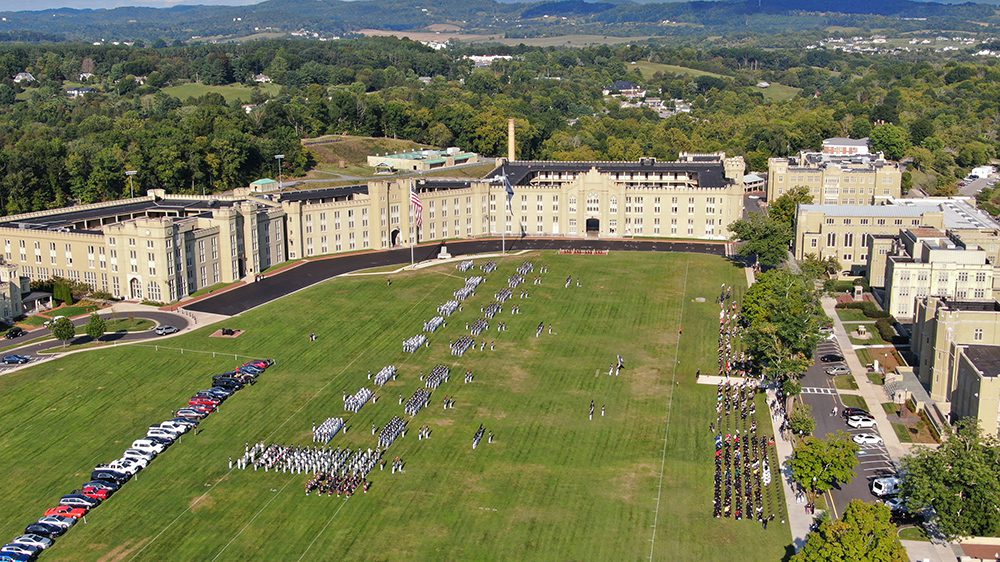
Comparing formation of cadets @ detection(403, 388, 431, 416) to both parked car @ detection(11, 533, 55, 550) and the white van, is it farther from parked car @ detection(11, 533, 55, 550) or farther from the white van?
the white van

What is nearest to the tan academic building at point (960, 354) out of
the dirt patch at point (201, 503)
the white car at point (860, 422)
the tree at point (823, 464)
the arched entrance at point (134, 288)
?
the white car at point (860, 422)

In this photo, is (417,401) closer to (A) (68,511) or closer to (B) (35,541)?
(A) (68,511)

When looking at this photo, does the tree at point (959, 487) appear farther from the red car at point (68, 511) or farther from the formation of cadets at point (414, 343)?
the red car at point (68, 511)

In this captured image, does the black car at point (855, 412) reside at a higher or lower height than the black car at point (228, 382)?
lower

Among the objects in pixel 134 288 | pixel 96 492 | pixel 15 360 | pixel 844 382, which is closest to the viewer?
pixel 96 492

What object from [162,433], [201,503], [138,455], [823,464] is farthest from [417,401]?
[823,464]

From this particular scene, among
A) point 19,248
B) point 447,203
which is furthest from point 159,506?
point 447,203
